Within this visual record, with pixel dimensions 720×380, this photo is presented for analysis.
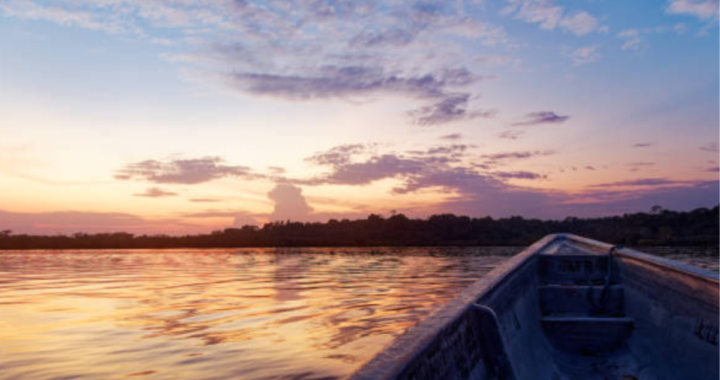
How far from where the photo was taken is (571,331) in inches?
207

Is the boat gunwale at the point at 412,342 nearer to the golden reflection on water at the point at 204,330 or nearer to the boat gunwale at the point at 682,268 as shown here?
the boat gunwale at the point at 682,268

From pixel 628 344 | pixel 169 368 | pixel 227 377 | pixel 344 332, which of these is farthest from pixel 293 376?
pixel 628 344

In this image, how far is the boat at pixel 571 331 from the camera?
2.31 m

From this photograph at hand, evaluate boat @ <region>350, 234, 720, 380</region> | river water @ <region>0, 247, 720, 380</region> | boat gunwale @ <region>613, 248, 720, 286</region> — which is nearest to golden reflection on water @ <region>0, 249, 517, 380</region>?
river water @ <region>0, 247, 720, 380</region>

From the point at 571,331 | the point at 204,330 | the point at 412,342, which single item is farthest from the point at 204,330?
the point at 412,342

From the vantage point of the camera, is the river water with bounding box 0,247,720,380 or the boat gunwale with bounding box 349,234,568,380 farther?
the river water with bounding box 0,247,720,380

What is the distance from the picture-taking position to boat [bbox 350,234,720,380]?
7.59 ft

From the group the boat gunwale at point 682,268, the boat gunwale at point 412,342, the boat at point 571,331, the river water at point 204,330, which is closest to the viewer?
the boat gunwale at point 412,342

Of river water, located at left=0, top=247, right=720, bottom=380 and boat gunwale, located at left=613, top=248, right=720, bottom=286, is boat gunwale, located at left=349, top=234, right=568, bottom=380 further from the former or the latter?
boat gunwale, located at left=613, top=248, right=720, bottom=286

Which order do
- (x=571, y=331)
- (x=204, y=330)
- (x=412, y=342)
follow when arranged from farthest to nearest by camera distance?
1. (x=204, y=330)
2. (x=571, y=331)
3. (x=412, y=342)

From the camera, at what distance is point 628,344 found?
516 centimetres

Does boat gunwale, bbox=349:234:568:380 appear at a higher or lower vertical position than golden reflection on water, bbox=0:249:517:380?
higher

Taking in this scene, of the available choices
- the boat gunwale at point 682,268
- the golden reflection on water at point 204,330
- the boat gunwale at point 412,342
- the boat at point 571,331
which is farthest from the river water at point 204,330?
the boat gunwale at point 682,268

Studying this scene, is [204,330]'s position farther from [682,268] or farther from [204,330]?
[682,268]
